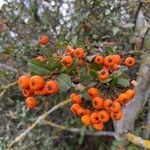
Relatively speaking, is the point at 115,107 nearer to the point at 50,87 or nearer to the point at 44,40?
the point at 50,87

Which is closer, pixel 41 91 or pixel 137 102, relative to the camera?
pixel 41 91

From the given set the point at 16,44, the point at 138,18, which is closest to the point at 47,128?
the point at 16,44

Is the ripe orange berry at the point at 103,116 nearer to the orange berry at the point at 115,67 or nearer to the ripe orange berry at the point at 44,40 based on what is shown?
the orange berry at the point at 115,67

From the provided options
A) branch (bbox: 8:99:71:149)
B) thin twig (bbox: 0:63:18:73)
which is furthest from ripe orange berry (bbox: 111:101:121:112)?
branch (bbox: 8:99:71:149)

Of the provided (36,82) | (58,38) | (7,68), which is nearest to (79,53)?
(36,82)

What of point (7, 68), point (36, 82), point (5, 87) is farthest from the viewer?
point (5, 87)

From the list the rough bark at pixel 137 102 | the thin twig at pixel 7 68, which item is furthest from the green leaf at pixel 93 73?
the thin twig at pixel 7 68

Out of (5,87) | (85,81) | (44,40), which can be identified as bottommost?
(5,87)
